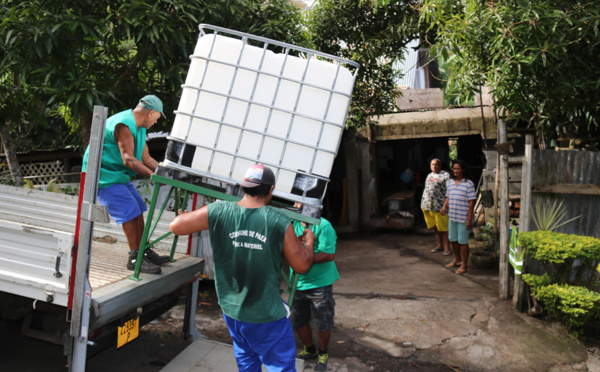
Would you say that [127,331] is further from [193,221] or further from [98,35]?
[98,35]

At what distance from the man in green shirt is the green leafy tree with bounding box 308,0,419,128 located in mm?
5043

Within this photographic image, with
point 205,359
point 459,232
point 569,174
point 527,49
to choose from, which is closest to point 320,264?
point 205,359

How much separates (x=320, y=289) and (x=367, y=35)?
18.5ft

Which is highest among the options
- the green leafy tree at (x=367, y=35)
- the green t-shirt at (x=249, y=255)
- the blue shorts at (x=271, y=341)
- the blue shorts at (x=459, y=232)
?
the green leafy tree at (x=367, y=35)

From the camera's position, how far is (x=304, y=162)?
3189 millimetres

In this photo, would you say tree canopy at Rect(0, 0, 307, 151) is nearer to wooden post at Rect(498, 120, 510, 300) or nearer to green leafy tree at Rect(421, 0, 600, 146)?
green leafy tree at Rect(421, 0, 600, 146)

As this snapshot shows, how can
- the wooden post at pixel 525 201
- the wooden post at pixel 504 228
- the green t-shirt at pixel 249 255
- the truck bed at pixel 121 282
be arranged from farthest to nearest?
the wooden post at pixel 504 228
the wooden post at pixel 525 201
the truck bed at pixel 121 282
the green t-shirt at pixel 249 255

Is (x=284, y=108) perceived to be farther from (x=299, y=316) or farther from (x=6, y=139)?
(x=6, y=139)

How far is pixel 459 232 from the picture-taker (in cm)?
709

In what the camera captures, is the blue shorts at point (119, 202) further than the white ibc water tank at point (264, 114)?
Yes

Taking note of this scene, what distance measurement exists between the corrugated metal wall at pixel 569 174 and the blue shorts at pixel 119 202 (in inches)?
163

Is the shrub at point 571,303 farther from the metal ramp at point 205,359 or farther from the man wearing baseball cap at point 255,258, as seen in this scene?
the man wearing baseball cap at point 255,258

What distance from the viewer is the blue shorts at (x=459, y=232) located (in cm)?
703

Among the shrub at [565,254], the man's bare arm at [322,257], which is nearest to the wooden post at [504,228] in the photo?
the shrub at [565,254]
